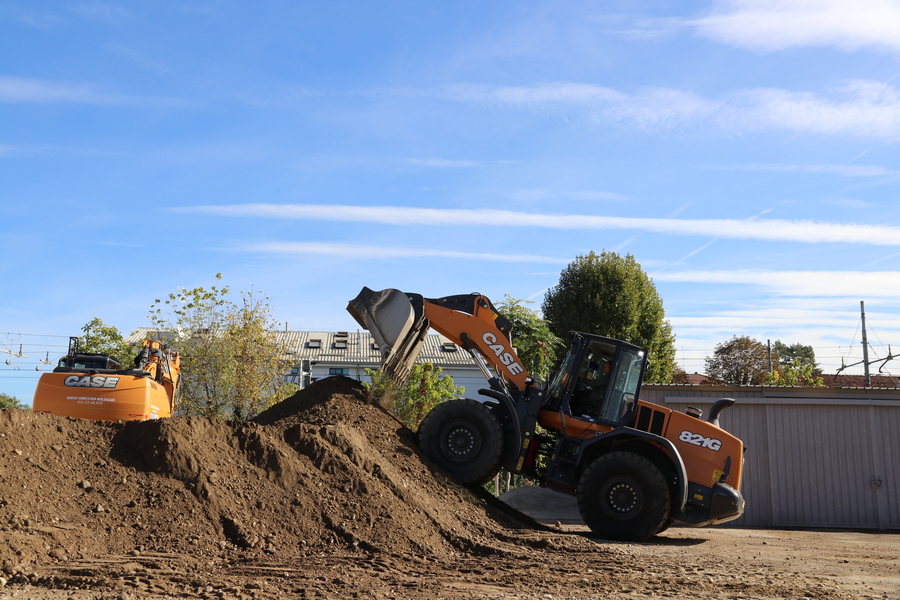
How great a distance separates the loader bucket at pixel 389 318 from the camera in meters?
13.1

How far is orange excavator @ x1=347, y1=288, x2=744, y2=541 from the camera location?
39.6 ft

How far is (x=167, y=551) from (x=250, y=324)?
17.7 m

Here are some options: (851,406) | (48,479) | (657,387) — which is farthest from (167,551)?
(851,406)

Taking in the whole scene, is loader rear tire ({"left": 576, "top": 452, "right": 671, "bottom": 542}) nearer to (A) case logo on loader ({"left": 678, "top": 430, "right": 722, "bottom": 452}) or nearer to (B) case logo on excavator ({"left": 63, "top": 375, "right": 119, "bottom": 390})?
(A) case logo on loader ({"left": 678, "top": 430, "right": 722, "bottom": 452})

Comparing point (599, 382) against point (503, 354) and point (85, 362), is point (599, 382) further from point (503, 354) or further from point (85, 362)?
point (85, 362)

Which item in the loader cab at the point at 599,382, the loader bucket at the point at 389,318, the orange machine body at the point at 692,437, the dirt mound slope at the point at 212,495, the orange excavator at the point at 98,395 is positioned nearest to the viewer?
the dirt mound slope at the point at 212,495

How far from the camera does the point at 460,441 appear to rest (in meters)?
12.8

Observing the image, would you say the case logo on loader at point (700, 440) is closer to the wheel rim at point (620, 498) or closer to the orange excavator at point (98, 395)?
the wheel rim at point (620, 498)

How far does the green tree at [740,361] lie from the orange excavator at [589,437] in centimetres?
3385

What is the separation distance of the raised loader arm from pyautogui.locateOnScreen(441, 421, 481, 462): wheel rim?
1.11 metres

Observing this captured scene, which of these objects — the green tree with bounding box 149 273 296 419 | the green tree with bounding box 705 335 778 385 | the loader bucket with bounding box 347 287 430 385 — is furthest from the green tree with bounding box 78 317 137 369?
the green tree with bounding box 705 335 778 385

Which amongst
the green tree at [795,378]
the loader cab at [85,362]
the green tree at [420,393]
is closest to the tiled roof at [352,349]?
the green tree at [795,378]

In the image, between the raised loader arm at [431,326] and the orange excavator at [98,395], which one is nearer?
the orange excavator at [98,395]

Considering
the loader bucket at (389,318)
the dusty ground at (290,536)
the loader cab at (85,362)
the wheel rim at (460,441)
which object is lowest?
the dusty ground at (290,536)
